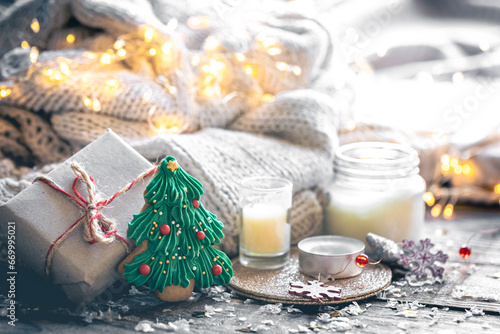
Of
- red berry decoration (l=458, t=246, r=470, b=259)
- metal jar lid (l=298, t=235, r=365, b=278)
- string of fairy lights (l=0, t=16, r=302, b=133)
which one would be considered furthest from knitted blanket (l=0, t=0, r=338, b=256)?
red berry decoration (l=458, t=246, r=470, b=259)

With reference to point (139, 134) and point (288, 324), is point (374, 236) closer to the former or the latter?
point (288, 324)

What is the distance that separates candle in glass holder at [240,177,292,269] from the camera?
100 cm

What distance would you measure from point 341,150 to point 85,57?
0.55 metres

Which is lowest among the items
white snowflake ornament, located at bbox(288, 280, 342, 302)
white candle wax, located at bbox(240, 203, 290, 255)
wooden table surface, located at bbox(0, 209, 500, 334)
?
wooden table surface, located at bbox(0, 209, 500, 334)

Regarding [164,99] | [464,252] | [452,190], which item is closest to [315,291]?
[464,252]

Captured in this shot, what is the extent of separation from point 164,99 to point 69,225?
1.27 ft

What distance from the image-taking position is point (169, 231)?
87cm

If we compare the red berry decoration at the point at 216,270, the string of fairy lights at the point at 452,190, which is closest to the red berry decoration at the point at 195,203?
the red berry decoration at the point at 216,270

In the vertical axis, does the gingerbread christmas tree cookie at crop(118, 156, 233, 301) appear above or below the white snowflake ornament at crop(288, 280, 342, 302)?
above

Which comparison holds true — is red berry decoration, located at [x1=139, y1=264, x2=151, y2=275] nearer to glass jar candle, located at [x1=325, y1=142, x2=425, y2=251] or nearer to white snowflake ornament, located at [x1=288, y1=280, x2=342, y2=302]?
white snowflake ornament, located at [x1=288, y1=280, x2=342, y2=302]

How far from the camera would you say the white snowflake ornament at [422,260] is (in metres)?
1.00

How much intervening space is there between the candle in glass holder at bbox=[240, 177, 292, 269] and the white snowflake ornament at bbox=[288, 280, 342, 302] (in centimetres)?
10

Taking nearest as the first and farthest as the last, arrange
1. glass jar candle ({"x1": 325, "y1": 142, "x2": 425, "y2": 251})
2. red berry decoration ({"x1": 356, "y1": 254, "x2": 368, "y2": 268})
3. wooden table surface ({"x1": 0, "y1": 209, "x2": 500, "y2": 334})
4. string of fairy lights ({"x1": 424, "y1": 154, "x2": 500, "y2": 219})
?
wooden table surface ({"x1": 0, "y1": 209, "x2": 500, "y2": 334})
red berry decoration ({"x1": 356, "y1": 254, "x2": 368, "y2": 268})
glass jar candle ({"x1": 325, "y1": 142, "x2": 425, "y2": 251})
string of fairy lights ({"x1": 424, "y1": 154, "x2": 500, "y2": 219})

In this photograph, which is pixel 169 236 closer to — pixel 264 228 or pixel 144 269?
pixel 144 269
